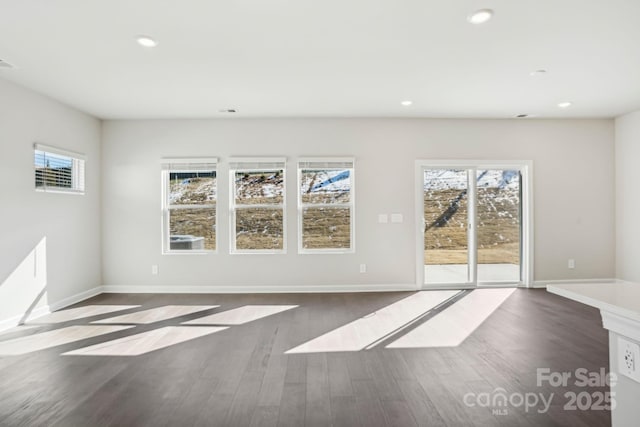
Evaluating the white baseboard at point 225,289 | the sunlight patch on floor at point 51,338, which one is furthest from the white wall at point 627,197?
the sunlight patch on floor at point 51,338

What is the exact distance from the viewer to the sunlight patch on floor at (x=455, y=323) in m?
3.25

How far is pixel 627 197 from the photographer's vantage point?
208 inches

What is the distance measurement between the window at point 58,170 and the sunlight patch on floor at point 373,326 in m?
3.72

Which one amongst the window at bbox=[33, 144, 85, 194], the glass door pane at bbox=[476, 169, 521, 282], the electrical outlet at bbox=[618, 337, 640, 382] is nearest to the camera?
the electrical outlet at bbox=[618, 337, 640, 382]

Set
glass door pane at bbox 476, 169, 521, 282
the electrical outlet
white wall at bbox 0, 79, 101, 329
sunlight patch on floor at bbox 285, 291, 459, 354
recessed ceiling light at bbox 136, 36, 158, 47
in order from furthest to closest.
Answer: glass door pane at bbox 476, 169, 521, 282, white wall at bbox 0, 79, 101, 329, sunlight patch on floor at bbox 285, 291, 459, 354, recessed ceiling light at bbox 136, 36, 158, 47, the electrical outlet

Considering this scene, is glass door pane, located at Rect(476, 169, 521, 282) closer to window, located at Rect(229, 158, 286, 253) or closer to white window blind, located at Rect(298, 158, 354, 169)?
white window blind, located at Rect(298, 158, 354, 169)

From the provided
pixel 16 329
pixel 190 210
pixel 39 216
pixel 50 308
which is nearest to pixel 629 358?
pixel 16 329

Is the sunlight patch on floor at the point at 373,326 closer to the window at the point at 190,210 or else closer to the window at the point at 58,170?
the window at the point at 190,210

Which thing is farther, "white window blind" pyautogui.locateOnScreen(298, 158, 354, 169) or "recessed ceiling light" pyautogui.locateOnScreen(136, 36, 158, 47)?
"white window blind" pyautogui.locateOnScreen(298, 158, 354, 169)

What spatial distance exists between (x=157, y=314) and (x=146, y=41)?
3.06 meters

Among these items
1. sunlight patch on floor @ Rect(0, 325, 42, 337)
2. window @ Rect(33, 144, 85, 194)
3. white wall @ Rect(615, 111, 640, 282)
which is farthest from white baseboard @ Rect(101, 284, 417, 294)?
white wall @ Rect(615, 111, 640, 282)

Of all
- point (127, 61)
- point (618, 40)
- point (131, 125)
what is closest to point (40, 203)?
point (131, 125)

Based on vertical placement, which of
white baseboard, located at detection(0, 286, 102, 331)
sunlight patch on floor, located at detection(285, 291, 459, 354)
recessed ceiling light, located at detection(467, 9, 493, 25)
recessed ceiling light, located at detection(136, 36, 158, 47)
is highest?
recessed ceiling light, located at detection(467, 9, 493, 25)

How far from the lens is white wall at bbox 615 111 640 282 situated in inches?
201
